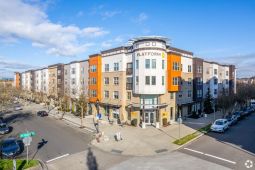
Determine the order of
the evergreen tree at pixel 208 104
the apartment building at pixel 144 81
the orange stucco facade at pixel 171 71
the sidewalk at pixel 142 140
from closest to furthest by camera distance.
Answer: the sidewalk at pixel 142 140 → the apartment building at pixel 144 81 → the orange stucco facade at pixel 171 71 → the evergreen tree at pixel 208 104

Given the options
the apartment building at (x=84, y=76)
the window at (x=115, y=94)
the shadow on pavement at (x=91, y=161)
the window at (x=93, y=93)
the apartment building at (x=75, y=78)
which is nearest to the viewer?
the shadow on pavement at (x=91, y=161)

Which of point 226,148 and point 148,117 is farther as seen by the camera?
point 148,117

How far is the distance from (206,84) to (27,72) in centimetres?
7696

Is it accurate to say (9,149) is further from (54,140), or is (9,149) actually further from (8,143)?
(54,140)

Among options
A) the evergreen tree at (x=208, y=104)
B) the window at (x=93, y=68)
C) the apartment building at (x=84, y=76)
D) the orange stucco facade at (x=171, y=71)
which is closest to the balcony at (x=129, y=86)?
the orange stucco facade at (x=171, y=71)

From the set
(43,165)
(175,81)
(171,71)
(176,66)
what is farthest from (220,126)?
(43,165)

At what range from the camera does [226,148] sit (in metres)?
21.7

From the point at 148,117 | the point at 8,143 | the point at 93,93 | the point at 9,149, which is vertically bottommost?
the point at 9,149

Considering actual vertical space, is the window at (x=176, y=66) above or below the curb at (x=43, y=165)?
above

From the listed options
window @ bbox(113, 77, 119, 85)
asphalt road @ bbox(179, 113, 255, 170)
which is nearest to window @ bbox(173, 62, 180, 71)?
window @ bbox(113, 77, 119, 85)

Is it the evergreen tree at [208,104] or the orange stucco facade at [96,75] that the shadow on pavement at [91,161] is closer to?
the orange stucco facade at [96,75]

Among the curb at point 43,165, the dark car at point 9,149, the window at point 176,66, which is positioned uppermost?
the window at point 176,66

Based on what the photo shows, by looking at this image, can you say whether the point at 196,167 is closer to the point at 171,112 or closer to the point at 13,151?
the point at 13,151

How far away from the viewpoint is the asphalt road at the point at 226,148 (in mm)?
18362
